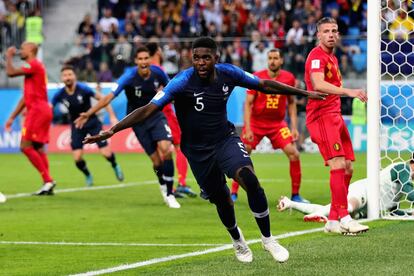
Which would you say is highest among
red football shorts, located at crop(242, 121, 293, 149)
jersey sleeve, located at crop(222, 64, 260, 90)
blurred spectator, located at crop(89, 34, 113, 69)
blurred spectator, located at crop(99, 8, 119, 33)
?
jersey sleeve, located at crop(222, 64, 260, 90)

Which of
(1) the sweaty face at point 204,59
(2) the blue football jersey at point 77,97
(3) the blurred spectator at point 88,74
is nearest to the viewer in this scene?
(1) the sweaty face at point 204,59

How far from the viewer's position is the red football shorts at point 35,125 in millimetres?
18188

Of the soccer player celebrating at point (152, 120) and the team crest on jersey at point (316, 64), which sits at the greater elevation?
the team crest on jersey at point (316, 64)

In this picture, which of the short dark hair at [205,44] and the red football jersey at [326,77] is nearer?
the short dark hair at [205,44]

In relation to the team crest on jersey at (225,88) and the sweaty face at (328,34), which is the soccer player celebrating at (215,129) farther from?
the sweaty face at (328,34)

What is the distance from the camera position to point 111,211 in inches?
583

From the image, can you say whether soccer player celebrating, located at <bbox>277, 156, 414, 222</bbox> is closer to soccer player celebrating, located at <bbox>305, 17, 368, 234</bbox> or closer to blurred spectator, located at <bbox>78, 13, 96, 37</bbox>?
soccer player celebrating, located at <bbox>305, 17, 368, 234</bbox>

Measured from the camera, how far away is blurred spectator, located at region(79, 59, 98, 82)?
99.7 feet

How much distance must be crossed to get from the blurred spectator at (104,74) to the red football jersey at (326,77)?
18.9 metres

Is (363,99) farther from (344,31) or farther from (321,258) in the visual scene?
(344,31)

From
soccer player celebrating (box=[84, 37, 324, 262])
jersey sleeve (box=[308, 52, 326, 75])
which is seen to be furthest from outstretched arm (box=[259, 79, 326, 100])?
jersey sleeve (box=[308, 52, 326, 75])

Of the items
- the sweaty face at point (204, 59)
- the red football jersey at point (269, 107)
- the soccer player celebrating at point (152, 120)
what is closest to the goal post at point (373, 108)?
the red football jersey at point (269, 107)

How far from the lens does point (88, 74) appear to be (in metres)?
30.5

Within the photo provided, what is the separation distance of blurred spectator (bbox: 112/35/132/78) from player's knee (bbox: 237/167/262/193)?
21.4 meters
